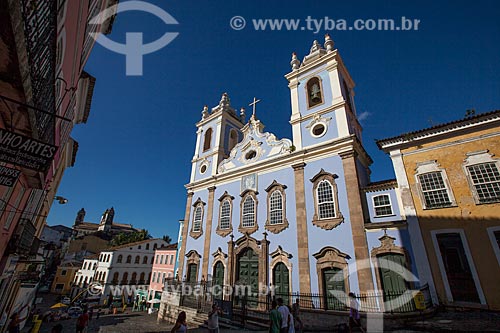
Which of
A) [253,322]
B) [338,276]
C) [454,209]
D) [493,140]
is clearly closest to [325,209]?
[338,276]

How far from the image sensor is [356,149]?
1366 centimetres

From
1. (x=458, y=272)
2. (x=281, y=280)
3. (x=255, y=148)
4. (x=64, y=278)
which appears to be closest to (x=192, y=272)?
(x=281, y=280)

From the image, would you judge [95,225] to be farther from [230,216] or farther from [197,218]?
[230,216]

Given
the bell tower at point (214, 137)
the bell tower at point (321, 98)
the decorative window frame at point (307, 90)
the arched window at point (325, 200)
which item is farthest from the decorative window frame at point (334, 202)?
the bell tower at point (214, 137)

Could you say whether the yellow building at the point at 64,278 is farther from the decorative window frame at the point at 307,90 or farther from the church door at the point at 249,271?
the decorative window frame at the point at 307,90

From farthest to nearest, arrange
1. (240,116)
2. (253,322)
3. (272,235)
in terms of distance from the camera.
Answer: (240,116), (272,235), (253,322)

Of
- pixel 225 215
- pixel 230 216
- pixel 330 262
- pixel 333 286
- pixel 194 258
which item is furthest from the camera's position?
pixel 194 258

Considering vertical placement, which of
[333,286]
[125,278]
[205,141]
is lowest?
[125,278]

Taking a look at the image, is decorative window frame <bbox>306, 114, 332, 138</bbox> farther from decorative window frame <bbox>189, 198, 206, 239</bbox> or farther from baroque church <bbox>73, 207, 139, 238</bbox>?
baroque church <bbox>73, 207, 139, 238</bbox>

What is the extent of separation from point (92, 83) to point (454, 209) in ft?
59.5

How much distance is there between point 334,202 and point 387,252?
3.43 m

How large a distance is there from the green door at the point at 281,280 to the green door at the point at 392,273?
493 cm

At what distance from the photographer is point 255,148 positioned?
18.5 metres

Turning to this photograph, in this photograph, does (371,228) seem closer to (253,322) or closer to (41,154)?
(253,322)
